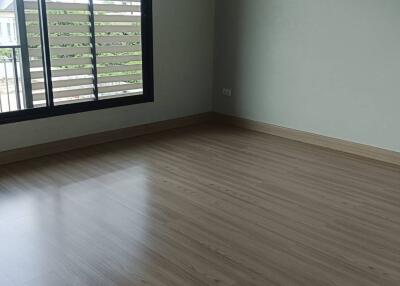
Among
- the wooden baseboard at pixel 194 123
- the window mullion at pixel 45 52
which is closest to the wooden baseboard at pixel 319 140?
the wooden baseboard at pixel 194 123

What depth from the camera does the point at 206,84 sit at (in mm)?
5344

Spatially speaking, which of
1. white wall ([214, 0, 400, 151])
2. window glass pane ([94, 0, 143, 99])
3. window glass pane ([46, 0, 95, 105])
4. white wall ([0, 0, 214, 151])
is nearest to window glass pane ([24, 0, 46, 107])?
window glass pane ([46, 0, 95, 105])

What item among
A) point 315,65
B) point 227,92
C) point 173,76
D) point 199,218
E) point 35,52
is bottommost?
point 199,218

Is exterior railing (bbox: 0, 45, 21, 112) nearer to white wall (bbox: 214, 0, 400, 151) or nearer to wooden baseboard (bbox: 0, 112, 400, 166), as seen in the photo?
wooden baseboard (bbox: 0, 112, 400, 166)

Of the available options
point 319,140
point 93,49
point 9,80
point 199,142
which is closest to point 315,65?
point 319,140

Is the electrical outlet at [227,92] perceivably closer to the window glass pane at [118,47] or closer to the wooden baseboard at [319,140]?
the wooden baseboard at [319,140]

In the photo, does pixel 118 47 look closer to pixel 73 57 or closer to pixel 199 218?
pixel 73 57

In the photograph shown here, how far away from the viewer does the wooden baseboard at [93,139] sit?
3.90 m

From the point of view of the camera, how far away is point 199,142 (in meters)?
4.54

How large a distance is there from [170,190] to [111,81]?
1.71 metres

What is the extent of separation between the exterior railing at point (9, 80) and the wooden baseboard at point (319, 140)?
2390mm

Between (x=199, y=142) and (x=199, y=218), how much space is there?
181cm

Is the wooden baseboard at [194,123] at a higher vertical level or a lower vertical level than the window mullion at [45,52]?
lower

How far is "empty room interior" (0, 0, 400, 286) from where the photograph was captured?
2.35 m
